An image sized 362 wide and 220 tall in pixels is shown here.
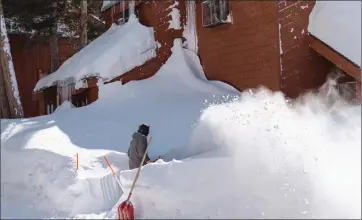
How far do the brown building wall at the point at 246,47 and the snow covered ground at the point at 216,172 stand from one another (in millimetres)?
1448

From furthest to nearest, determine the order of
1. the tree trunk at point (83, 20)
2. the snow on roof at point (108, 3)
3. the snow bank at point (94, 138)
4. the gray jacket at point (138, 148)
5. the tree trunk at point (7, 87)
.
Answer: the tree trunk at point (83, 20) < the snow on roof at point (108, 3) < the tree trunk at point (7, 87) < the gray jacket at point (138, 148) < the snow bank at point (94, 138)

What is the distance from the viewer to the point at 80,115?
12.2 m

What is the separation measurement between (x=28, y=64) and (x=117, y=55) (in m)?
8.96

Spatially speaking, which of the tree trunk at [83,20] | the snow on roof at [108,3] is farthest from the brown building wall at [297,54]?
the tree trunk at [83,20]

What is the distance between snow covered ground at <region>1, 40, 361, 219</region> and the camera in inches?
190

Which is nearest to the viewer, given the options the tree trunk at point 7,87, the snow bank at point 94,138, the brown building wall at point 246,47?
the snow bank at point 94,138

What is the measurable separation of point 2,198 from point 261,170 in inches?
143

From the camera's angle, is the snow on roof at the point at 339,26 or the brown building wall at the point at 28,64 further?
the brown building wall at the point at 28,64

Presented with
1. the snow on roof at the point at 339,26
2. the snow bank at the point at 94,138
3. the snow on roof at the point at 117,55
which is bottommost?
the snow bank at the point at 94,138

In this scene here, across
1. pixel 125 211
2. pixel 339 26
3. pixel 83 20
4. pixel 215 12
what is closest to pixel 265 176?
pixel 125 211

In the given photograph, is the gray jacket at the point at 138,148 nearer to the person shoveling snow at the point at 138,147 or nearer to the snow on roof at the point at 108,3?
the person shoveling snow at the point at 138,147

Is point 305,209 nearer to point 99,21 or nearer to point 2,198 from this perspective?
point 2,198

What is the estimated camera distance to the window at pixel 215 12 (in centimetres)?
1116

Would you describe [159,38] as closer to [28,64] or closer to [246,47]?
[246,47]
